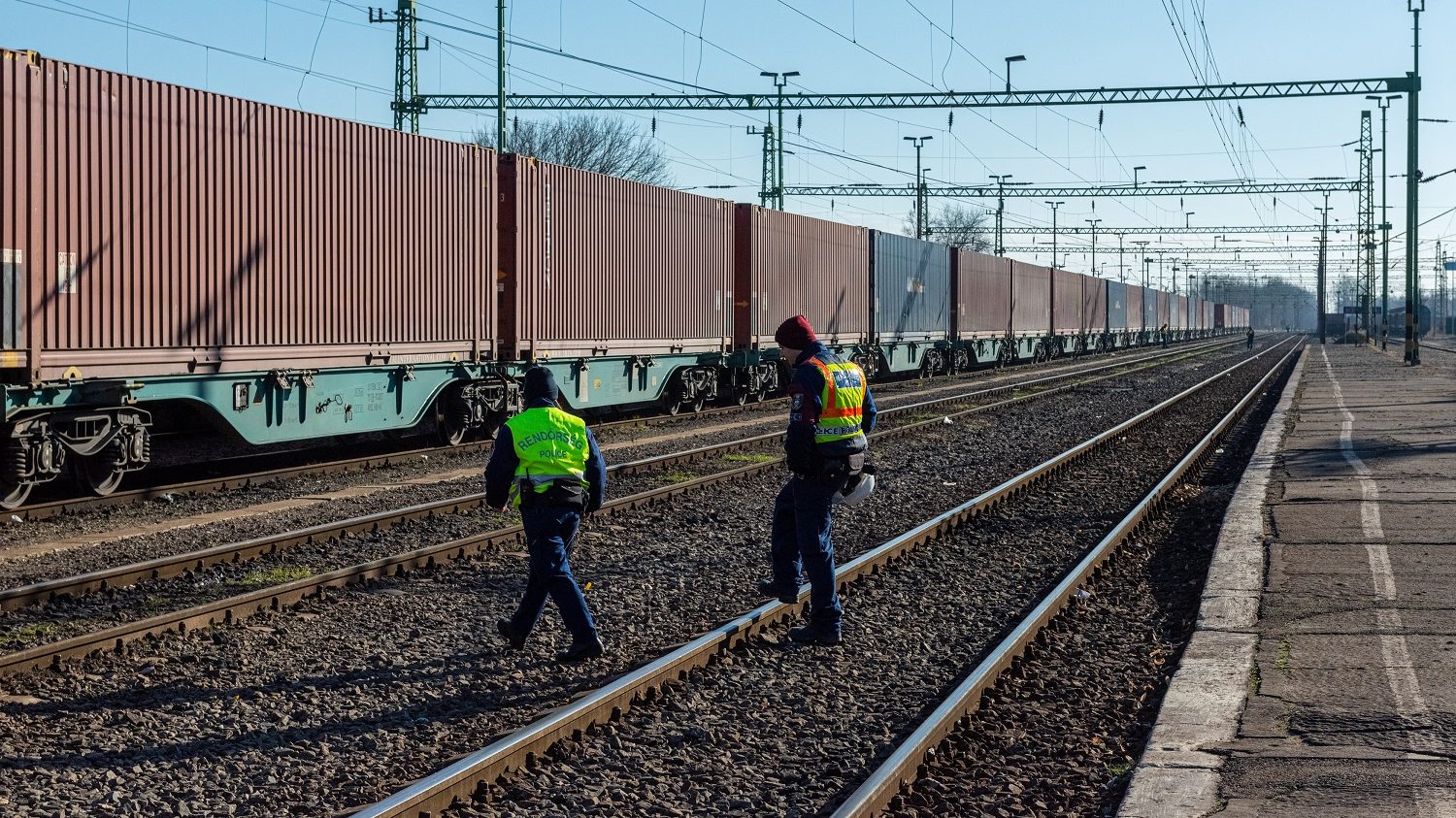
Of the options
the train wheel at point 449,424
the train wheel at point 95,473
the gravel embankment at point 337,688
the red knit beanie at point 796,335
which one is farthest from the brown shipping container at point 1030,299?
the red knit beanie at point 796,335

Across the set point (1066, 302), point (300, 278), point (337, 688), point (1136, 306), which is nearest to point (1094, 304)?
point (1066, 302)

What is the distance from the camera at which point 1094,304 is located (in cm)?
6144

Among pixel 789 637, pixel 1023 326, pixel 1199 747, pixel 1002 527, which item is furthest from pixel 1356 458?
pixel 1023 326

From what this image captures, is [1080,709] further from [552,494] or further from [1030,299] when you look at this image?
[1030,299]

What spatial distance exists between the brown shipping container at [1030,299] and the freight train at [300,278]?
908 inches

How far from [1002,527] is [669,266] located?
10689 millimetres

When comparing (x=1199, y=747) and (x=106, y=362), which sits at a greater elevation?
(x=106, y=362)

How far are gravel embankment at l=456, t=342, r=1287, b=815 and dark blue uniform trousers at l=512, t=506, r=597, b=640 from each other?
63 centimetres

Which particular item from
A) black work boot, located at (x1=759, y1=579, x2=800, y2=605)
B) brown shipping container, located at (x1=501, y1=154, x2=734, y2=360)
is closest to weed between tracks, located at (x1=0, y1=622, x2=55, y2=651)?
black work boot, located at (x1=759, y1=579, x2=800, y2=605)

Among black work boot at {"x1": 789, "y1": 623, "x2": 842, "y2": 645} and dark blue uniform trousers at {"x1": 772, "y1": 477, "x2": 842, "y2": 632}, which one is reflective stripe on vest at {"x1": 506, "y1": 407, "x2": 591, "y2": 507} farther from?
black work boot at {"x1": 789, "y1": 623, "x2": 842, "y2": 645}

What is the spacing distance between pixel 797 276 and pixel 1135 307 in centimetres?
5209

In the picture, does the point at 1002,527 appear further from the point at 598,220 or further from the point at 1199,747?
the point at 598,220

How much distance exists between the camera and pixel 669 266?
21000 mm

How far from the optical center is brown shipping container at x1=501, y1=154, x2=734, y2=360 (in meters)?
16.7
